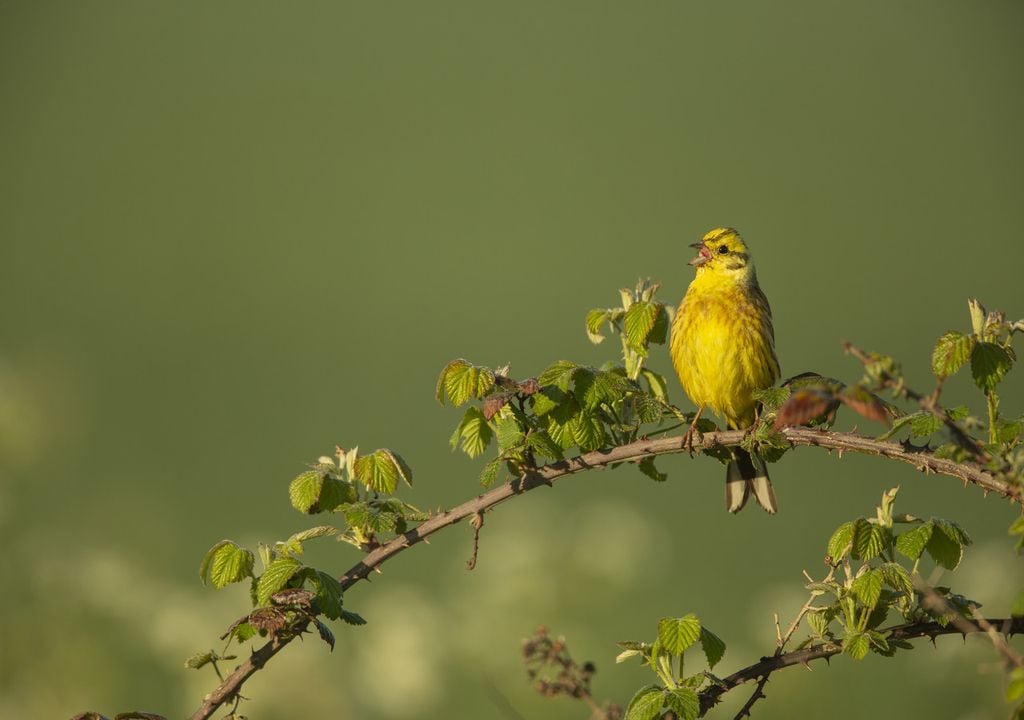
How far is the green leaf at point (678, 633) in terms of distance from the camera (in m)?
2.35

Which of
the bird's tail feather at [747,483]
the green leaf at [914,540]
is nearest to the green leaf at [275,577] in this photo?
the green leaf at [914,540]

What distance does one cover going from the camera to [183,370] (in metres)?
16.6

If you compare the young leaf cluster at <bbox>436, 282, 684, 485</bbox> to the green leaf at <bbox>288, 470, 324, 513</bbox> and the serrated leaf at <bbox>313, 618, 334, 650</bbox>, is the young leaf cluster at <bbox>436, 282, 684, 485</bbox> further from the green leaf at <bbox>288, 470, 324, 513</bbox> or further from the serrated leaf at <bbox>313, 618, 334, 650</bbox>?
the serrated leaf at <bbox>313, 618, 334, 650</bbox>

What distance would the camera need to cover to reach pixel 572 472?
2.70 meters

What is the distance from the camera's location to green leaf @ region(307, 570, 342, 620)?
2328 millimetres

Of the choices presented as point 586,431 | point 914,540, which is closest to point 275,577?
point 586,431

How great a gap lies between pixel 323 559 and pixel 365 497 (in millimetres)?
8190

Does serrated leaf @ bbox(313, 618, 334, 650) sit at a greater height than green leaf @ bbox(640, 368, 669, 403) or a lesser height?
lesser

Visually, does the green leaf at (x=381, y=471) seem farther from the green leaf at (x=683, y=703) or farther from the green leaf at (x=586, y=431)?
the green leaf at (x=683, y=703)

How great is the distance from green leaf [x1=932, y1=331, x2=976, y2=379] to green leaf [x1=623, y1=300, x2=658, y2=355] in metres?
0.72

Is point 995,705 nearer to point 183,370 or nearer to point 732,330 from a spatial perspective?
point 732,330

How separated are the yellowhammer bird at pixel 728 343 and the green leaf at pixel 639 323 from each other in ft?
4.76

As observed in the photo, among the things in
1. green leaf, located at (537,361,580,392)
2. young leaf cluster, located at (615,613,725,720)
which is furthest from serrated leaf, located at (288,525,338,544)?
young leaf cluster, located at (615,613,725,720)

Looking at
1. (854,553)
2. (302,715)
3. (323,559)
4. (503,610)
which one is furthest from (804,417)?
(323,559)
